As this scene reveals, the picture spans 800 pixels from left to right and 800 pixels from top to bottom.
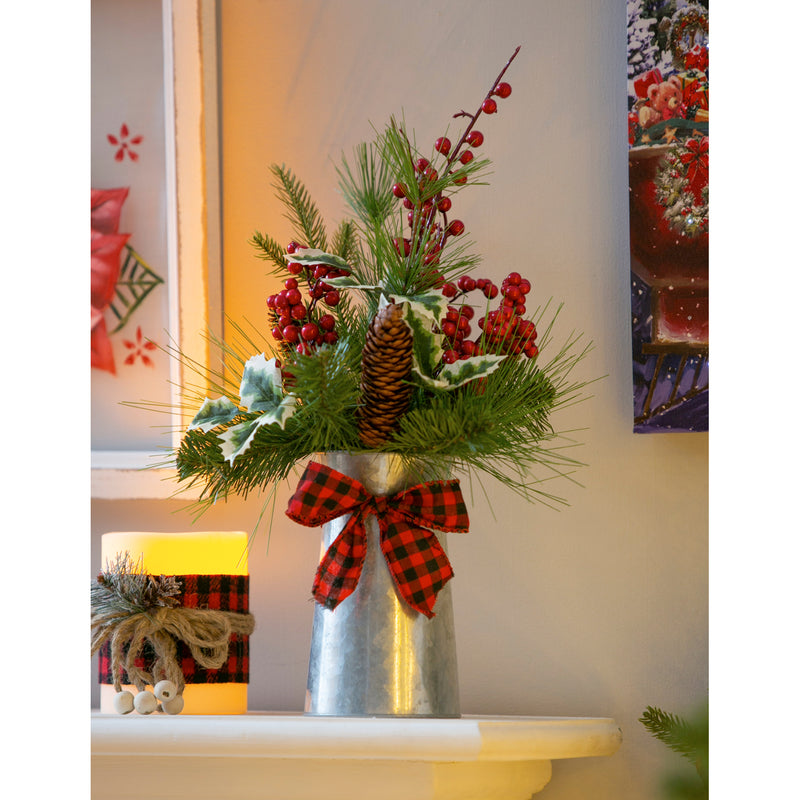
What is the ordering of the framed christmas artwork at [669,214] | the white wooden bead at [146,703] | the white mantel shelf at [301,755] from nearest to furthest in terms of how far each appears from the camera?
the white mantel shelf at [301,755]
the white wooden bead at [146,703]
the framed christmas artwork at [669,214]

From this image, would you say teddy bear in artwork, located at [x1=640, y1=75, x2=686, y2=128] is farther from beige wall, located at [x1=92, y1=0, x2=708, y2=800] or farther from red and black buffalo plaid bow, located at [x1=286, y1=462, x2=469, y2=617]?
red and black buffalo plaid bow, located at [x1=286, y1=462, x2=469, y2=617]

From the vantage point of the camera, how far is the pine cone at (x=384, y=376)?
53cm

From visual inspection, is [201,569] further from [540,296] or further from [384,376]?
[540,296]

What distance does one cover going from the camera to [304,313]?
0.60m

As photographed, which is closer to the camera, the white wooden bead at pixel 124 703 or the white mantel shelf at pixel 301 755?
the white mantel shelf at pixel 301 755

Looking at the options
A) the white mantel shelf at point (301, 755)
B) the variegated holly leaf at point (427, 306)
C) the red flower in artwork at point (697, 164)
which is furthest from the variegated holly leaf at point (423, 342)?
the red flower in artwork at point (697, 164)

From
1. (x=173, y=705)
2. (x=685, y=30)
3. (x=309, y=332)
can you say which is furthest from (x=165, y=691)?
(x=685, y=30)

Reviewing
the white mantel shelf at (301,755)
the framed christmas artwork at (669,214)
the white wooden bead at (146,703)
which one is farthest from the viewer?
the framed christmas artwork at (669,214)

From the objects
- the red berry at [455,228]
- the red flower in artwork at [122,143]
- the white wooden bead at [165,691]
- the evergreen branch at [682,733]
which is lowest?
the evergreen branch at [682,733]

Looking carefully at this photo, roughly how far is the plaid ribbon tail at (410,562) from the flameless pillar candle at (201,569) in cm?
17

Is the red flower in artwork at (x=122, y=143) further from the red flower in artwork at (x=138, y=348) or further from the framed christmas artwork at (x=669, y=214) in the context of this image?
the framed christmas artwork at (x=669, y=214)
